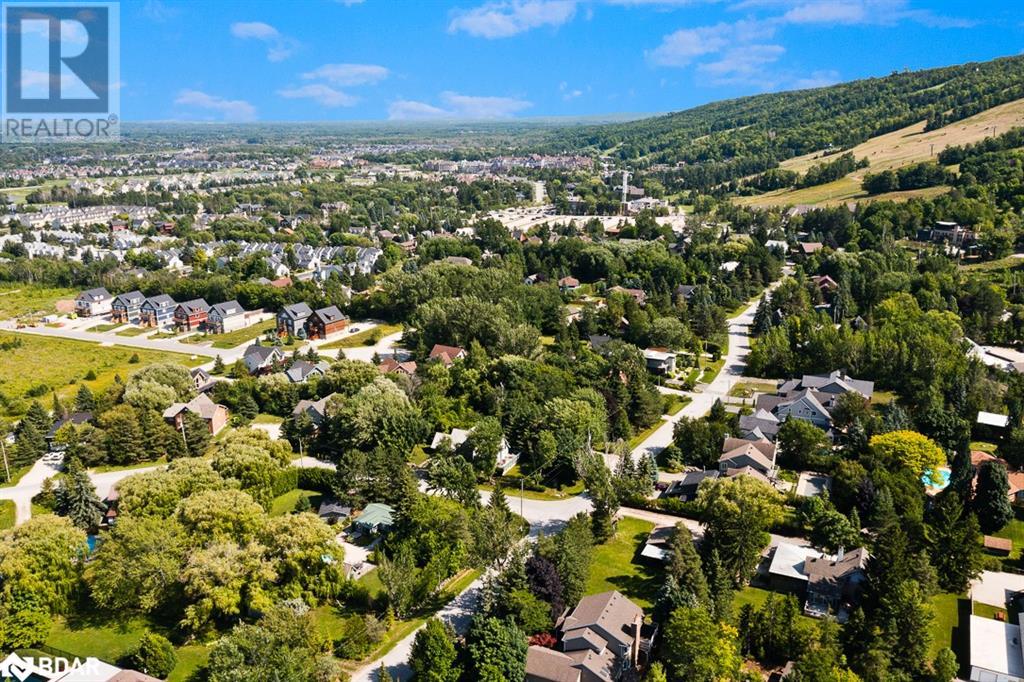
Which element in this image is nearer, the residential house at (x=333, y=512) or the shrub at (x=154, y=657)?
the shrub at (x=154, y=657)

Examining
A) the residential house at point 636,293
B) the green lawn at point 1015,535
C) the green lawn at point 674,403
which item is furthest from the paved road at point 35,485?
the residential house at point 636,293

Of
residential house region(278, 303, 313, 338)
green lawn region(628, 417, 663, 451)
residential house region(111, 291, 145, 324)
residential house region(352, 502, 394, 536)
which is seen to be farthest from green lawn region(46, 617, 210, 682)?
residential house region(111, 291, 145, 324)

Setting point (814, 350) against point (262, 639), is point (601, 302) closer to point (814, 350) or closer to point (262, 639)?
point (814, 350)

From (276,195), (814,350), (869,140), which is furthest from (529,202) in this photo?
(814,350)

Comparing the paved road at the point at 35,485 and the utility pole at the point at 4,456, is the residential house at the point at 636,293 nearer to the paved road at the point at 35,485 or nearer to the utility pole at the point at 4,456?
the paved road at the point at 35,485

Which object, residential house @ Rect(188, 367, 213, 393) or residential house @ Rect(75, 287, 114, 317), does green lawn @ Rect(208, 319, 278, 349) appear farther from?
residential house @ Rect(75, 287, 114, 317)
